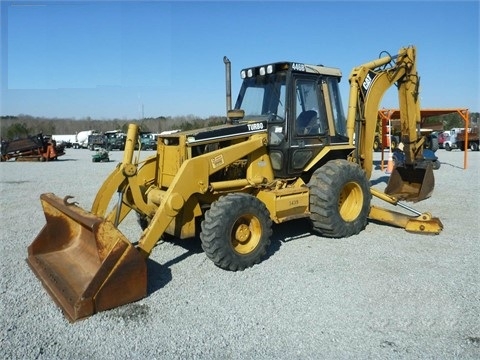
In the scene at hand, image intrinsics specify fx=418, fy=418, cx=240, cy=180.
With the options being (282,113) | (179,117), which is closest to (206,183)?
(282,113)

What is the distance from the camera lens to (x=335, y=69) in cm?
668

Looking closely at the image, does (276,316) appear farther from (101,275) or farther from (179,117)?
(179,117)

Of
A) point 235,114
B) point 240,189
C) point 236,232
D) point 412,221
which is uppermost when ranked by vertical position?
point 235,114

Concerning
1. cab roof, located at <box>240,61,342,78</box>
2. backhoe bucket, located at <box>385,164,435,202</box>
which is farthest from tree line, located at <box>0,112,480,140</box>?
cab roof, located at <box>240,61,342,78</box>

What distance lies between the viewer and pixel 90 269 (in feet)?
14.7

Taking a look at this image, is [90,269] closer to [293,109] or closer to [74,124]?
[293,109]

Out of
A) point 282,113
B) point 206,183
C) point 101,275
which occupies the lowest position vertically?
point 101,275

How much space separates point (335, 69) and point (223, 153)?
262 centimetres

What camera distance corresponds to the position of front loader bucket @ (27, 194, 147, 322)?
152 inches

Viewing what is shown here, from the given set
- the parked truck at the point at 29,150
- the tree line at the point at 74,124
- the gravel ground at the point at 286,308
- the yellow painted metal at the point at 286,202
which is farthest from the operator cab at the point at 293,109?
the tree line at the point at 74,124

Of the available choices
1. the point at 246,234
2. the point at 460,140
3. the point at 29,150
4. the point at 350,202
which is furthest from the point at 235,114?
the point at 460,140

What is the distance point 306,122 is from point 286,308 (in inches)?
123

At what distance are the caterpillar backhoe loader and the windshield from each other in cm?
2

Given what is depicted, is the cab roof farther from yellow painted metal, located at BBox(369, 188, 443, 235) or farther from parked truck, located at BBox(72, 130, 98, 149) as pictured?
parked truck, located at BBox(72, 130, 98, 149)
